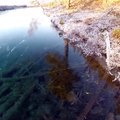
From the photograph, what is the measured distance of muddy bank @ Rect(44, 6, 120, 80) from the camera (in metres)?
18.3

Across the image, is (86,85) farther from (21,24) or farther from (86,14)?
(21,24)

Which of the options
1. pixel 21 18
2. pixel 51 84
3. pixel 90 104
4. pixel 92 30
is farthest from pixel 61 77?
pixel 21 18

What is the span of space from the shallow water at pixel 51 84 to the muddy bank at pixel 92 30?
62 centimetres

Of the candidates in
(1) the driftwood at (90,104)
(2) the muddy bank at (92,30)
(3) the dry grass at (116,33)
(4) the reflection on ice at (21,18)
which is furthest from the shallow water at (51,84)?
(4) the reflection on ice at (21,18)

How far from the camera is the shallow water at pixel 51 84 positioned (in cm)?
1299

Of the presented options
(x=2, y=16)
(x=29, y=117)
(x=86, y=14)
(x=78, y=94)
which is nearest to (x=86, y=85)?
(x=78, y=94)

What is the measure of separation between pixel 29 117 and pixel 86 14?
19.6m

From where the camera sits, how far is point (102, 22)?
24812 mm

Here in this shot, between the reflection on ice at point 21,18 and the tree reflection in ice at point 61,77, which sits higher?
the reflection on ice at point 21,18

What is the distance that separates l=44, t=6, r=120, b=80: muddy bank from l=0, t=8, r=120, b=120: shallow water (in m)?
0.62

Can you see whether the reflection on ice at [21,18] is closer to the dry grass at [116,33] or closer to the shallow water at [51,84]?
the shallow water at [51,84]

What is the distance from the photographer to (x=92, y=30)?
23250mm

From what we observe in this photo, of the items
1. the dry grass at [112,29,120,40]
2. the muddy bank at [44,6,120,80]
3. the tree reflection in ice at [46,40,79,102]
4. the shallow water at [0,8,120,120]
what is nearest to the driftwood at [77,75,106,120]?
the shallow water at [0,8,120,120]

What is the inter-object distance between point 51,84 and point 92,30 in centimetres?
923
